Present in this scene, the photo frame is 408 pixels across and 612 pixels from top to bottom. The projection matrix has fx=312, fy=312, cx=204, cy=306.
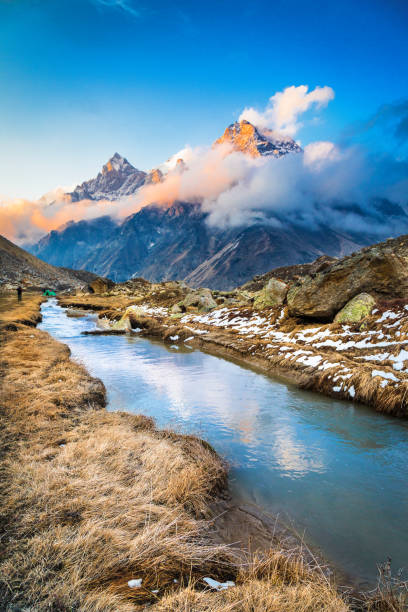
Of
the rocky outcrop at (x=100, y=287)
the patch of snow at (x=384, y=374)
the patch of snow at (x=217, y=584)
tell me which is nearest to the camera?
the patch of snow at (x=217, y=584)

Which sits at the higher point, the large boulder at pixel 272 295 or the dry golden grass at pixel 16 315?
the large boulder at pixel 272 295

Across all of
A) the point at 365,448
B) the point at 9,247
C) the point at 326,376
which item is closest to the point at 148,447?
the point at 365,448

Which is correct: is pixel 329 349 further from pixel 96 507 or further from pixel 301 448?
pixel 96 507

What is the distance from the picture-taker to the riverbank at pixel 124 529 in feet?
11.3

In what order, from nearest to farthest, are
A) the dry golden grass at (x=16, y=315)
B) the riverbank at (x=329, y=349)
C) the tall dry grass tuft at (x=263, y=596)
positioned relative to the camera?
the tall dry grass tuft at (x=263, y=596) → the riverbank at (x=329, y=349) → the dry golden grass at (x=16, y=315)

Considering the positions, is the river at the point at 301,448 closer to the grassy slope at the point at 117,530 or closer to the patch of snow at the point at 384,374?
the grassy slope at the point at 117,530

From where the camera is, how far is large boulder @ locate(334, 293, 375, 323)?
18141mm

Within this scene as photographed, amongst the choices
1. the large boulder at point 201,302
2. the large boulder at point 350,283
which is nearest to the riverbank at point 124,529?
the large boulder at point 350,283

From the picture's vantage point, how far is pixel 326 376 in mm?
14359

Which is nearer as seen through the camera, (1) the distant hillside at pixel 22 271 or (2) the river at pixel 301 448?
(2) the river at pixel 301 448

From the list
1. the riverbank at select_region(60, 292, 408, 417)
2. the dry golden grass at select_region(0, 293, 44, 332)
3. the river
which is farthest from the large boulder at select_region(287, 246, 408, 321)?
the dry golden grass at select_region(0, 293, 44, 332)

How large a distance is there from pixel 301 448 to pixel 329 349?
8622 millimetres

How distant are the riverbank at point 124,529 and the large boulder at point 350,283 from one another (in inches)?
597

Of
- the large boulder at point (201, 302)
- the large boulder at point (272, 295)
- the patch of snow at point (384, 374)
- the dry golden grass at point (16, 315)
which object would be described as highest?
the large boulder at point (272, 295)
